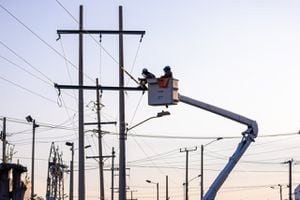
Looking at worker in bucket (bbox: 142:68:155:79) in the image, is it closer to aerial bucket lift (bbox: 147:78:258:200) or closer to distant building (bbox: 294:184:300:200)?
aerial bucket lift (bbox: 147:78:258:200)

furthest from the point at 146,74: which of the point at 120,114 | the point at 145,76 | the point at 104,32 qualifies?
the point at 104,32

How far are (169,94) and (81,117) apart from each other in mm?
20113

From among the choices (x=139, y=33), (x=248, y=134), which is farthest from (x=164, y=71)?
(x=139, y=33)

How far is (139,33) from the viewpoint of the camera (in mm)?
46750

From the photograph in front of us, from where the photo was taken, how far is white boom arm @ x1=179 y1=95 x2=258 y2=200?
2955 centimetres

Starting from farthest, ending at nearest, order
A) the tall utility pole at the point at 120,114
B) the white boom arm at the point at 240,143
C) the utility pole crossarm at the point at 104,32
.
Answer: the utility pole crossarm at the point at 104,32 → the tall utility pole at the point at 120,114 → the white boom arm at the point at 240,143

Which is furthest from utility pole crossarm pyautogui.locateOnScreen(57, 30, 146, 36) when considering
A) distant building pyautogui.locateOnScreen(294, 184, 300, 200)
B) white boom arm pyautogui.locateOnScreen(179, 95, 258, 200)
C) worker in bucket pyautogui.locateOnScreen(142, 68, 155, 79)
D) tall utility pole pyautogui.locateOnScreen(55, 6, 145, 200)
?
distant building pyautogui.locateOnScreen(294, 184, 300, 200)

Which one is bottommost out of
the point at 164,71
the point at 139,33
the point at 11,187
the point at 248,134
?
the point at 11,187

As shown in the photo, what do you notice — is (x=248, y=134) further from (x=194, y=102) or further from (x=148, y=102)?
(x=148, y=102)

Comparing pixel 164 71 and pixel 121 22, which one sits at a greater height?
pixel 121 22

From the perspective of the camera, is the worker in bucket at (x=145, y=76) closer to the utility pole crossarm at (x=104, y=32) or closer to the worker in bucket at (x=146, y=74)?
the worker in bucket at (x=146, y=74)

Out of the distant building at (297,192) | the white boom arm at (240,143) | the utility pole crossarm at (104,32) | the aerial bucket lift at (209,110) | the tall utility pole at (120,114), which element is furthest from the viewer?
the distant building at (297,192)

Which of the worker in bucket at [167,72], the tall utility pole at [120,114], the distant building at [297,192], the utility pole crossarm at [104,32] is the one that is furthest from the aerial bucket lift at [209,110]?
the distant building at [297,192]

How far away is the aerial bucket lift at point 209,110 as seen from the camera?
2748 centimetres
